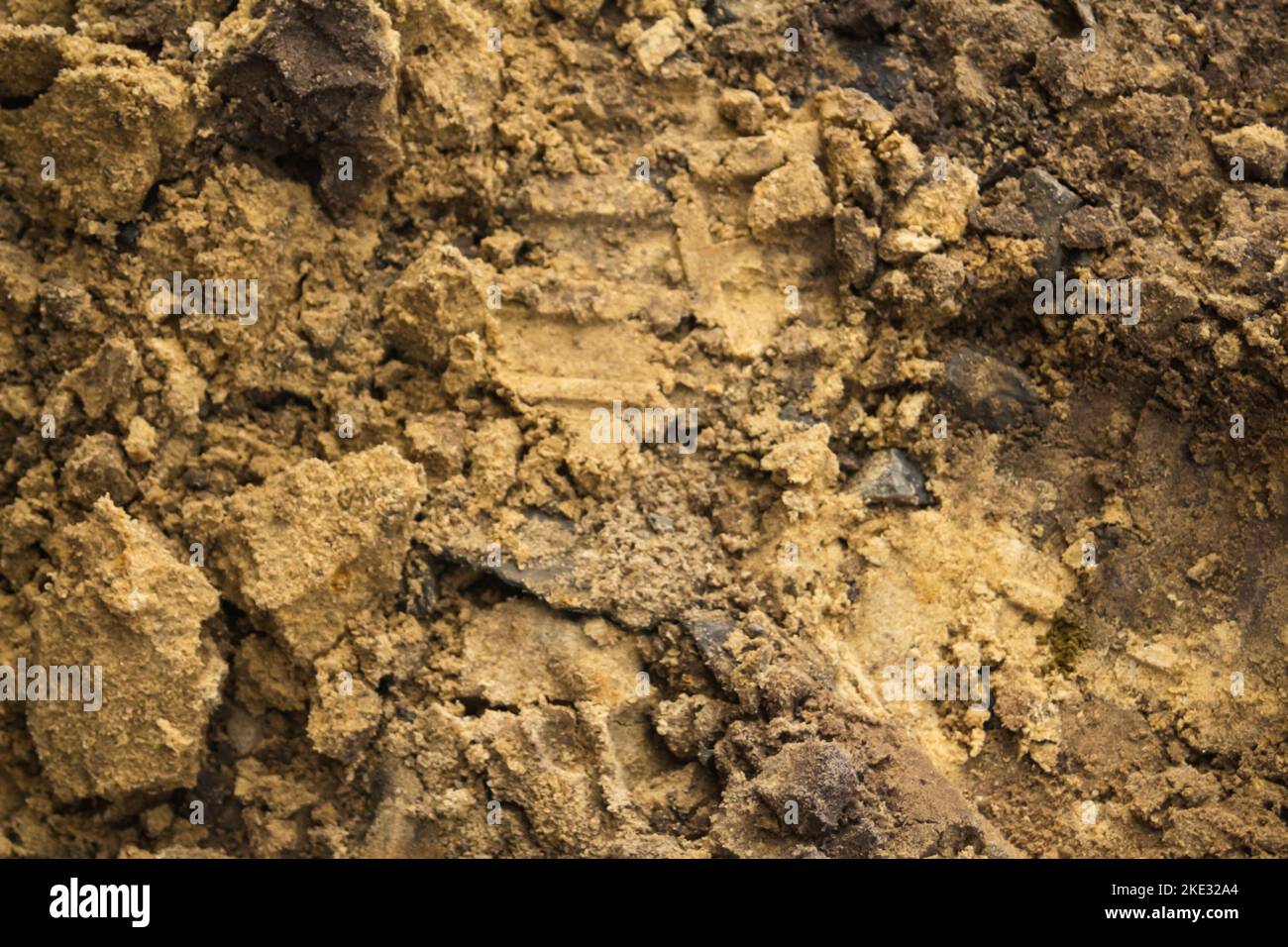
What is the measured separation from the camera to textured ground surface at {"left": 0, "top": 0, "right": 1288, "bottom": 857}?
3.62 m

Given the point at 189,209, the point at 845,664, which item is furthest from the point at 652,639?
the point at 189,209

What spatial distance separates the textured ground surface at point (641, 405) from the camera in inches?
142

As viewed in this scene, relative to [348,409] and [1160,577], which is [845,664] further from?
[348,409]

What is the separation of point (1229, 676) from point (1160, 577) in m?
0.29

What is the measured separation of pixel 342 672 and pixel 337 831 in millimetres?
385

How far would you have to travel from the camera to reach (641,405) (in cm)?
385

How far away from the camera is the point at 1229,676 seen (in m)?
3.78

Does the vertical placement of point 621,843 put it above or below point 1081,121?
below

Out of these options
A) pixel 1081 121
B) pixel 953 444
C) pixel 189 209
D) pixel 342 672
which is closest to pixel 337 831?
pixel 342 672

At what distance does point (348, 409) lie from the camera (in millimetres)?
3820
